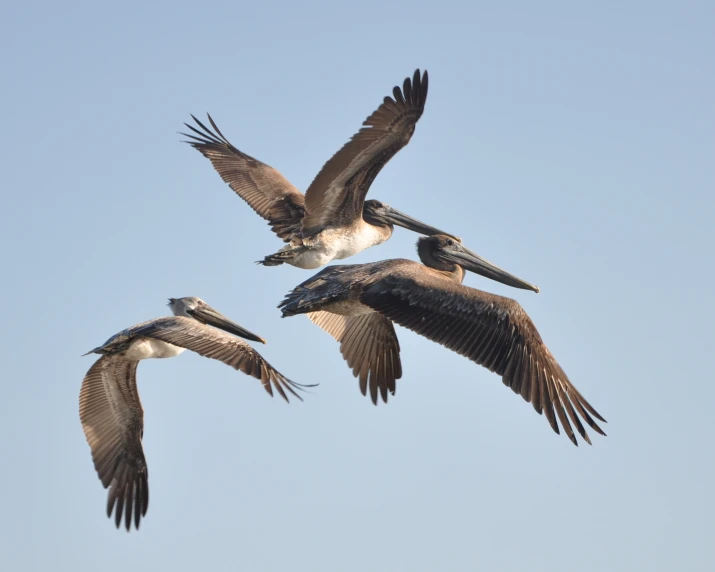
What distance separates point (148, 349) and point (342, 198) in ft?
10.5

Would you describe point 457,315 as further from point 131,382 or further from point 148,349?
point 131,382

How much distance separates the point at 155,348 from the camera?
1438 cm

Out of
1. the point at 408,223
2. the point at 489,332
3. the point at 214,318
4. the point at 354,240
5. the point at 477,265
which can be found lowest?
the point at 489,332

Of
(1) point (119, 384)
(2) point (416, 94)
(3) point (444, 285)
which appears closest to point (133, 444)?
(1) point (119, 384)

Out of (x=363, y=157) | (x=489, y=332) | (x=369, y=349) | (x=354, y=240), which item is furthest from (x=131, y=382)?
(x=489, y=332)

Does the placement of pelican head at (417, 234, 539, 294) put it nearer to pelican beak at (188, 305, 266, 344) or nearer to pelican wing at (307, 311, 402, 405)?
pelican wing at (307, 311, 402, 405)

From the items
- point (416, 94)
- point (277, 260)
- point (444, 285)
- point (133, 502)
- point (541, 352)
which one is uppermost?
point (416, 94)

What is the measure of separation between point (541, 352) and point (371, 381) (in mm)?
3298

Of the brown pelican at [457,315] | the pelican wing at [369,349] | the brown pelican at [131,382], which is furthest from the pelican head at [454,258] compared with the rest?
the brown pelican at [131,382]

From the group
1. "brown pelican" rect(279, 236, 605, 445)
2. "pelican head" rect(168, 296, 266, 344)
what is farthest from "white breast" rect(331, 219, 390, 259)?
"pelican head" rect(168, 296, 266, 344)

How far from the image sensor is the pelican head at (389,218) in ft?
57.0

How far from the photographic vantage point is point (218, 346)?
525 inches

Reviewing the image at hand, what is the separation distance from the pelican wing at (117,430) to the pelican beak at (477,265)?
4125 millimetres

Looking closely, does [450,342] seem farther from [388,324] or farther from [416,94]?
[416,94]
